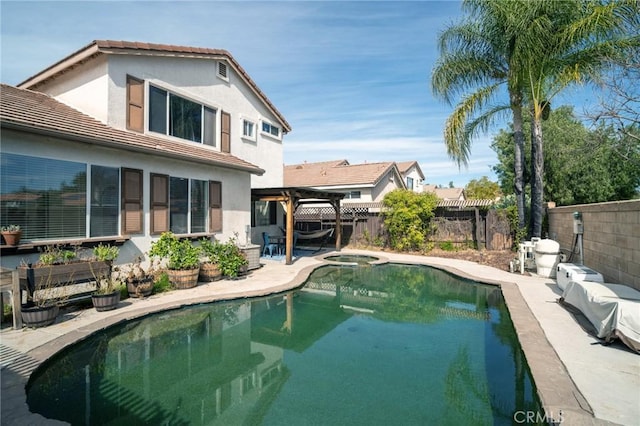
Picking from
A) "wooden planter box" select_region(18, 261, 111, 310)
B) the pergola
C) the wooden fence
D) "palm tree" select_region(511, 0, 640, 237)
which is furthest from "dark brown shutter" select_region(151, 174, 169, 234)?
"palm tree" select_region(511, 0, 640, 237)

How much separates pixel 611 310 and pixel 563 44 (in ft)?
30.4

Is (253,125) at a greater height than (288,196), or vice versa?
(253,125)

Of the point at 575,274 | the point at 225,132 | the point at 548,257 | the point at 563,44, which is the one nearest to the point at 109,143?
the point at 225,132

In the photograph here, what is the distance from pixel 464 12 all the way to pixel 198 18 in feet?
29.8

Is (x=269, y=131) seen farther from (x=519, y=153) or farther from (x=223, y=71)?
(x=519, y=153)

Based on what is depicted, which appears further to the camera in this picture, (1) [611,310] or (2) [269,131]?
(2) [269,131]

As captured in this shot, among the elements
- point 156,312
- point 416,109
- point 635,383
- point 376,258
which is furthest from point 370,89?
point 635,383

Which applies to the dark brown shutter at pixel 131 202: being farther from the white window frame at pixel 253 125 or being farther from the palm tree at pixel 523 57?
the palm tree at pixel 523 57

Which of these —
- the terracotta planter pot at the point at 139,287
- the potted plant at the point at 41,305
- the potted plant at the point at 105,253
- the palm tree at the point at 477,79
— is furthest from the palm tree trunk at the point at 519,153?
the potted plant at the point at 41,305


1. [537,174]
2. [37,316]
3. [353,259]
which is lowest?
[353,259]

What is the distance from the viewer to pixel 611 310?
16.2 ft

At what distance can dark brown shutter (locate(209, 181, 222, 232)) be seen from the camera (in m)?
10.3

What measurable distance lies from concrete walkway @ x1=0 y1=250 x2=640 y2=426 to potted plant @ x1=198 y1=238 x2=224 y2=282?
428 mm

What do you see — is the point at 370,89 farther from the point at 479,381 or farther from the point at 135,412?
the point at 135,412
